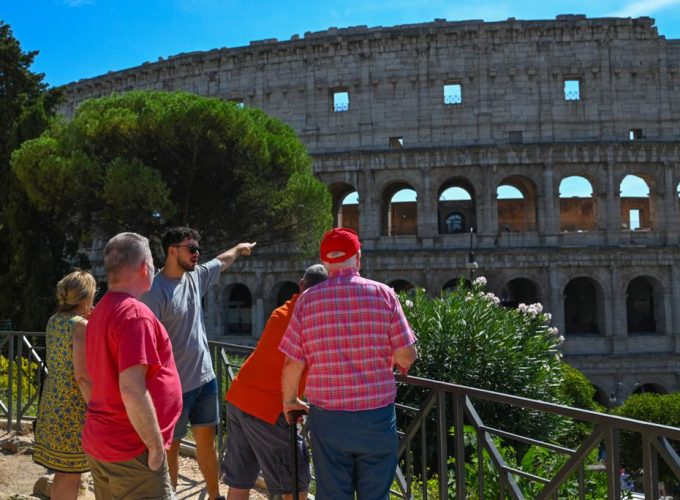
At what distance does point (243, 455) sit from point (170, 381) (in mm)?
1018

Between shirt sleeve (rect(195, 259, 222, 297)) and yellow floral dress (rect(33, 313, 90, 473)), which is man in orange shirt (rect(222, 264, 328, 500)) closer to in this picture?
yellow floral dress (rect(33, 313, 90, 473))

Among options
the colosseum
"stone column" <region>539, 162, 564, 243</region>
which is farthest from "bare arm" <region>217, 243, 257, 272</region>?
"stone column" <region>539, 162, 564, 243</region>

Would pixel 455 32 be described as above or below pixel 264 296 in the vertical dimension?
above

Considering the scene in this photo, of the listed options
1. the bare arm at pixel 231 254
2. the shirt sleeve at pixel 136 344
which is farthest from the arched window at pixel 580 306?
the shirt sleeve at pixel 136 344

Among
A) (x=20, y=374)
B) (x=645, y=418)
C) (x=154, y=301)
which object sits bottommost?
(x=645, y=418)

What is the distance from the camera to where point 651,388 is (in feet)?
81.7

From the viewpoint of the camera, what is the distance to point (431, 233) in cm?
2514

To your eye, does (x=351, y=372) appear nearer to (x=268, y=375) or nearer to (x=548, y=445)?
A: (x=268, y=375)

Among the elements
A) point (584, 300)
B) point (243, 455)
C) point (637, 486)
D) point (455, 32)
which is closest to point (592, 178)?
point (584, 300)

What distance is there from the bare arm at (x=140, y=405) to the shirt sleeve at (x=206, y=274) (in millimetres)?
1735

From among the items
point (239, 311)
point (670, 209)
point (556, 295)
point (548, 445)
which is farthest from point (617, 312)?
point (548, 445)

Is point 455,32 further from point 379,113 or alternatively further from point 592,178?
point 592,178

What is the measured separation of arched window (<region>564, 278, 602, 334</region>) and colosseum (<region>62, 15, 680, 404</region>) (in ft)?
0.47

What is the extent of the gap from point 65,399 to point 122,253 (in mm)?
1271
